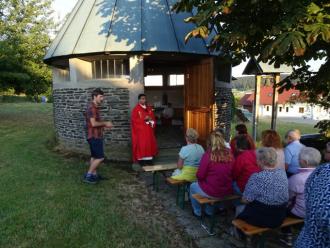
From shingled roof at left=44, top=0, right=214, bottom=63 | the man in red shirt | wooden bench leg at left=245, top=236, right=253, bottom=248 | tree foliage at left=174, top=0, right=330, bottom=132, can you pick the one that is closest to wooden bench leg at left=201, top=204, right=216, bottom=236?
wooden bench leg at left=245, top=236, right=253, bottom=248

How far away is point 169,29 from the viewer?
8.90 m

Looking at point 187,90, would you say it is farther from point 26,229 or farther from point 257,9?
point 26,229

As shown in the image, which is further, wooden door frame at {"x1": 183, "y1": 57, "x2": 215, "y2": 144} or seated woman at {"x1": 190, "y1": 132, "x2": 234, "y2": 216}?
wooden door frame at {"x1": 183, "y1": 57, "x2": 215, "y2": 144}

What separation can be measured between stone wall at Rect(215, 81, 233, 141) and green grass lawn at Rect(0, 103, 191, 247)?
3818 mm

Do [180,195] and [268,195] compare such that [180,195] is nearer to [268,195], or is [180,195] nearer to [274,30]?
[268,195]

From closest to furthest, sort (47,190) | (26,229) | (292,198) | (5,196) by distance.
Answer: (292,198) → (26,229) → (5,196) → (47,190)

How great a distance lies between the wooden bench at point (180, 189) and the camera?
5508 mm

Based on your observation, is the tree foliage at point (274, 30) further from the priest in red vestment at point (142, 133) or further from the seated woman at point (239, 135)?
the priest in red vestment at point (142, 133)

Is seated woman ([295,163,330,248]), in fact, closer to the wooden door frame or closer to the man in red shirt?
the man in red shirt

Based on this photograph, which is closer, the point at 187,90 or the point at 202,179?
the point at 202,179

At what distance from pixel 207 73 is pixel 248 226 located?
5.40m

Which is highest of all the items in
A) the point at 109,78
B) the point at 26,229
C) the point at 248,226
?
the point at 109,78

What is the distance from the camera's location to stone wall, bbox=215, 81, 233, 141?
1010cm

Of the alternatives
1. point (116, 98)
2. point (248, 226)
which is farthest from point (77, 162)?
point (248, 226)
